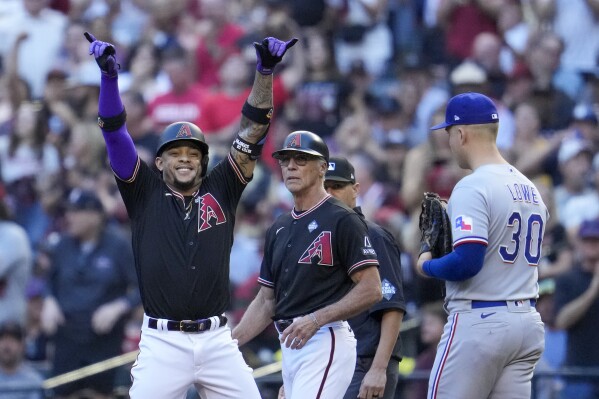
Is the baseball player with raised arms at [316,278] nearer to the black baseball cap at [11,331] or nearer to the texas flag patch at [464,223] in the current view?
the texas flag patch at [464,223]

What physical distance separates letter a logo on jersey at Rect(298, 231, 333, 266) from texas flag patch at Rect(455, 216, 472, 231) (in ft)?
2.72

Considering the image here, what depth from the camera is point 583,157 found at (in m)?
11.3

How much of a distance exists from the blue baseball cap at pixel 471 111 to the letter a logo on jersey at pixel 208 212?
4.56ft

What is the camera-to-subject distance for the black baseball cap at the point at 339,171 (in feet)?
24.3

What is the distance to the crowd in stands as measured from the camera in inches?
443

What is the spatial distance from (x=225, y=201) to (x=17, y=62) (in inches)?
344

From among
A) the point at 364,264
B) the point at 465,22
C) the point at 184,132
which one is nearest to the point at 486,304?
the point at 364,264

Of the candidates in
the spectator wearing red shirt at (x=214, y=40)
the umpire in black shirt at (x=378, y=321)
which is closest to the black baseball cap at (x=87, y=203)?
the spectator wearing red shirt at (x=214, y=40)

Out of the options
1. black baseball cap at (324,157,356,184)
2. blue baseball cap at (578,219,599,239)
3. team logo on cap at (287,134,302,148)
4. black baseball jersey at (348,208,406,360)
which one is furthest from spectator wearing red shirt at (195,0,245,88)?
team logo on cap at (287,134,302,148)

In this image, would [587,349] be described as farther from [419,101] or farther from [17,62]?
[17,62]

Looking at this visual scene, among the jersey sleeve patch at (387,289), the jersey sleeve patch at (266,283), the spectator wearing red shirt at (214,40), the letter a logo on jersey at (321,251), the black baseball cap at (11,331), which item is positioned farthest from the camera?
the spectator wearing red shirt at (214,40)

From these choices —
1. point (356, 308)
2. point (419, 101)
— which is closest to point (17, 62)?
point (419, 101)

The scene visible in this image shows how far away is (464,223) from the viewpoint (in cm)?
627

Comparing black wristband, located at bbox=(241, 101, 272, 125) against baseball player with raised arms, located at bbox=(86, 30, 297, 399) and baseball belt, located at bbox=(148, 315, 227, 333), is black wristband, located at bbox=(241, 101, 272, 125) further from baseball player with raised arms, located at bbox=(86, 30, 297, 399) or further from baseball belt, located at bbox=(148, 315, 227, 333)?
baseball belt, located at bbox=(148, 315, 227, 333)
